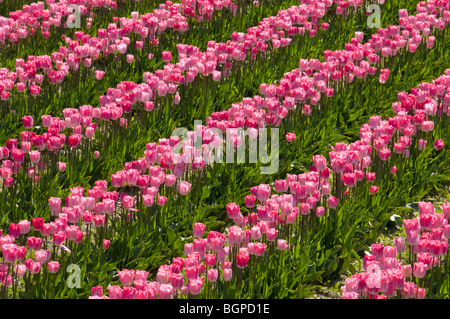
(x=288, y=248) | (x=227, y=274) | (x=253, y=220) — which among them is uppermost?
(x=253, y=220)

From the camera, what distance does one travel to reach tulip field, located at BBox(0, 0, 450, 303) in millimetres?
4562

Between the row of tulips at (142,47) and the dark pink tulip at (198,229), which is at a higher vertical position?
the row of tulips at (142,47)

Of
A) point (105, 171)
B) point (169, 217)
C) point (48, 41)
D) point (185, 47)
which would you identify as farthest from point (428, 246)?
point (48, 41)

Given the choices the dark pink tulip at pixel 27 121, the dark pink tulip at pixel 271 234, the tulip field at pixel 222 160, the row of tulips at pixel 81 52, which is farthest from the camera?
the row of tulips at pixel 81 52

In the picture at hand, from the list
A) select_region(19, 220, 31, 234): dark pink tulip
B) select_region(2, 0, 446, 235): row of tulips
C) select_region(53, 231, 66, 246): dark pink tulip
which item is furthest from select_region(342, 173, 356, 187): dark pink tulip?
select_region(19, 220, 31, 234): dark pink tulip

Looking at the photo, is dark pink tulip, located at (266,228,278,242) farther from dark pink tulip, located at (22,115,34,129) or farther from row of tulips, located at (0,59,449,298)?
dark pink tulip, located at (22,115,34,129)

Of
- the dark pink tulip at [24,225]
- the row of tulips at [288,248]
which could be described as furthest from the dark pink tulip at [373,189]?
the dark pink tulip at [24,225]

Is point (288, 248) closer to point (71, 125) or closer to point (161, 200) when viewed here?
point (161, 200)

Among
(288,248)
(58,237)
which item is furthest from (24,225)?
(288,248)

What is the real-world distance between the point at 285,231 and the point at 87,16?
237 inches

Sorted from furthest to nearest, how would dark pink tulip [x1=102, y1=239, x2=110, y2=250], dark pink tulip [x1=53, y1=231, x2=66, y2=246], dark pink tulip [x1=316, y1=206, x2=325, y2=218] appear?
dark pink tulip [x1=316, y1=206, x2=325, y2=218]
dark pink tulip [x1=102, y1=239, x2=110, y2=250]
dark pink tulip [x1=53, y1=231, x2=66, y2=246]

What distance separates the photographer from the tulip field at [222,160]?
4.56 m

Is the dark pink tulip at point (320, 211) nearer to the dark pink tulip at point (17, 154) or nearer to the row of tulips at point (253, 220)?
the row of tulips at point (253, 220)

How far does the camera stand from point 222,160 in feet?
21.2
